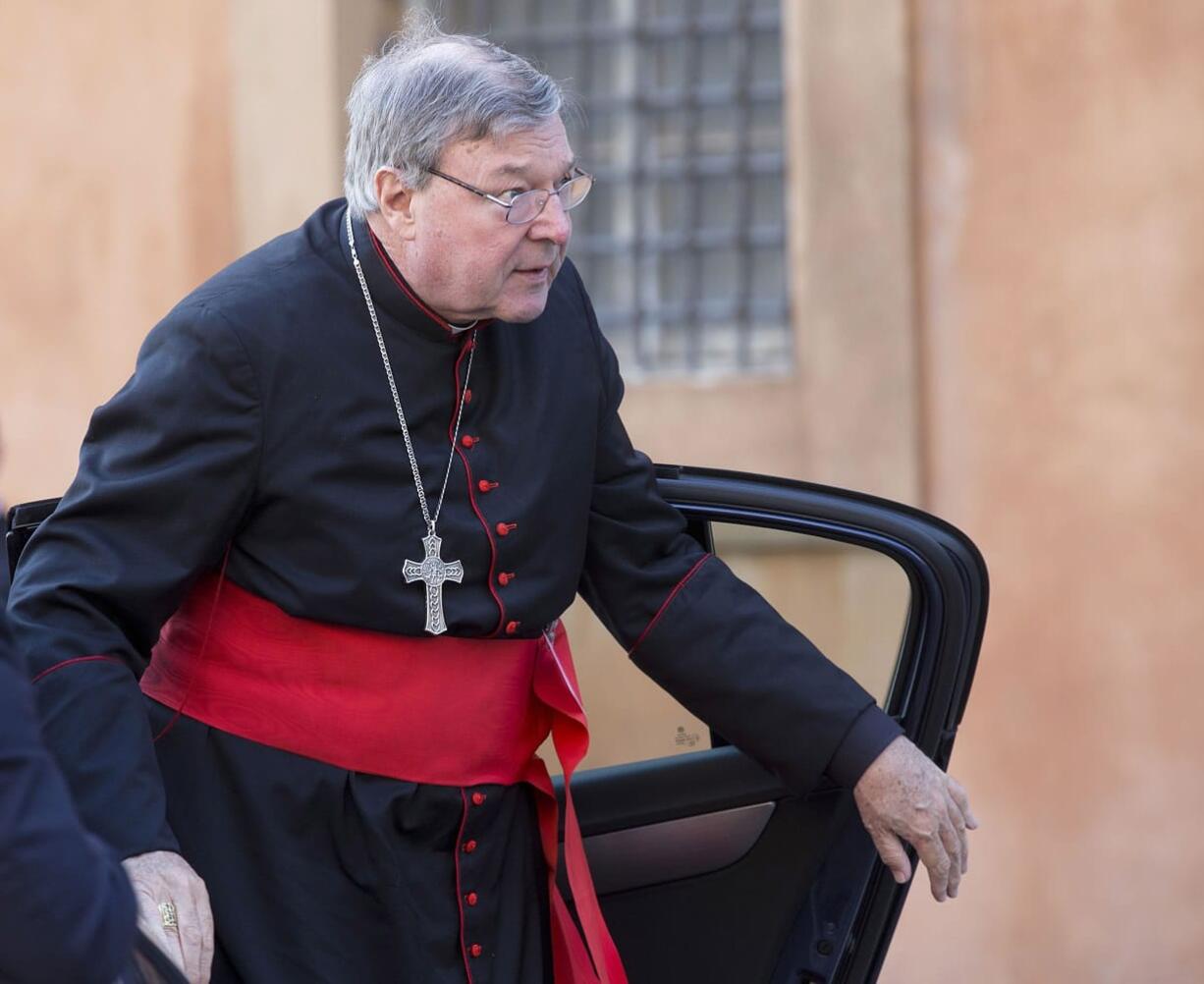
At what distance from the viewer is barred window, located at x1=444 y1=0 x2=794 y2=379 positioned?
556 centimetres

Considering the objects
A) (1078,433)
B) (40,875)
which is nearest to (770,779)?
(40,875)

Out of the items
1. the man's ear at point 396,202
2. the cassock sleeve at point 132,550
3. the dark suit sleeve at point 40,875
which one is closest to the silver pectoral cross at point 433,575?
the cassock sleeve at point 132,550

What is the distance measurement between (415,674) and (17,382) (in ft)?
12.3

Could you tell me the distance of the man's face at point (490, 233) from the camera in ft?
7.76

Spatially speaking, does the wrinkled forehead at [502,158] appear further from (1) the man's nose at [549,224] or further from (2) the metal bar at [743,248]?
(2) the metal bar at [743,248]

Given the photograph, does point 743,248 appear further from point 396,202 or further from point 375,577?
point 375,577

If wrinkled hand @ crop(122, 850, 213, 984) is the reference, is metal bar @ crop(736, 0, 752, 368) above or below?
above

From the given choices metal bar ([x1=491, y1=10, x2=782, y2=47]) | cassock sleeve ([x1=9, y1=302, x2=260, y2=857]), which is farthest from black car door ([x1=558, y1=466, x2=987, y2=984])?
metal bar ([x1=491, y1=10, x2=782, y2=47])

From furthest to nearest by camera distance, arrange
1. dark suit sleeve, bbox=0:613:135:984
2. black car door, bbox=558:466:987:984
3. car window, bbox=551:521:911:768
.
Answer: car window, bbox=551:521:911:768, black car door, bbox=558:466:987:984, dark suit sleeve, bbox=0:613:135:984

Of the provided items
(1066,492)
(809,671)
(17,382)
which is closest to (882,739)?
(809,671)

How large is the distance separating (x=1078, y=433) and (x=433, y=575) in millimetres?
3027

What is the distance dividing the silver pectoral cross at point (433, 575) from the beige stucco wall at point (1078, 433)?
2.94m

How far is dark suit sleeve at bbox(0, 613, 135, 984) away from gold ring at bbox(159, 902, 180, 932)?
0.51 metres

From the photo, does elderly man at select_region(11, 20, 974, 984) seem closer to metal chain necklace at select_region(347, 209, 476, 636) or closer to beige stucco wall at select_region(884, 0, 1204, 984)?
metal chain necklace at select_region(347, 209, 476, 636)
